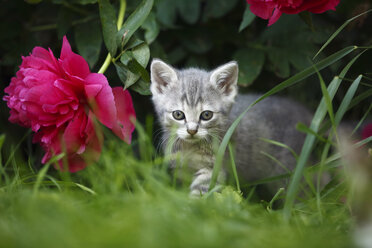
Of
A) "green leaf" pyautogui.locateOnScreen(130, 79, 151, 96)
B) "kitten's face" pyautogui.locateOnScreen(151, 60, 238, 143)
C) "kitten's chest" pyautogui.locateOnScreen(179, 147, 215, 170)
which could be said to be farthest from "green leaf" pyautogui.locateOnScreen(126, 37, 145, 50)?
"kitten's chest" pyautogui.locateOnScreen(179, 147, 215, 170)

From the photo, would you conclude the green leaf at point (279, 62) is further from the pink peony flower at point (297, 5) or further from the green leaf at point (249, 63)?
the pink peony flower at point (297, 5)

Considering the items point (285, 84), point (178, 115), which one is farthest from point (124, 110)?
point (285, 84)

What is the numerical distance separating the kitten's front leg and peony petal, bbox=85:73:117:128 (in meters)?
0.41

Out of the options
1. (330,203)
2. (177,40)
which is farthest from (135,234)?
(177,40)

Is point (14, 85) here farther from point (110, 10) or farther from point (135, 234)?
point (135, 234)

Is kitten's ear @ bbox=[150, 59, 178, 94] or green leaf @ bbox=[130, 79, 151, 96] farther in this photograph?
kitten's ear @ bbox=[150, 59, 178, 94]

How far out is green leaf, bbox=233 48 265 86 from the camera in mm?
1654

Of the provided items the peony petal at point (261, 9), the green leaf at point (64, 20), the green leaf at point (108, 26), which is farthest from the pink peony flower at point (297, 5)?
the green leaf at point (64, 20)

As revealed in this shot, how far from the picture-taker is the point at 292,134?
5.93ft

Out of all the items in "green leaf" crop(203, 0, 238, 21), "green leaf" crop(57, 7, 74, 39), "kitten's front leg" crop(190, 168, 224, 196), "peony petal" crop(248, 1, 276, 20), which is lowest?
"kitten's front leg" crop(190, 168, 224, 196)

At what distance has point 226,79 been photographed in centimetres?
161

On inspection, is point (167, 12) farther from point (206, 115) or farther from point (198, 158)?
point (198, 158)

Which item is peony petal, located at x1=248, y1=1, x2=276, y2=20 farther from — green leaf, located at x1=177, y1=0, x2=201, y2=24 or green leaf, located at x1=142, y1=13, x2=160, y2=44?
green leaf, located at x1=177, y1=0, x2=201, y2=24

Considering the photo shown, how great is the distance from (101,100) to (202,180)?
0.50 meters
